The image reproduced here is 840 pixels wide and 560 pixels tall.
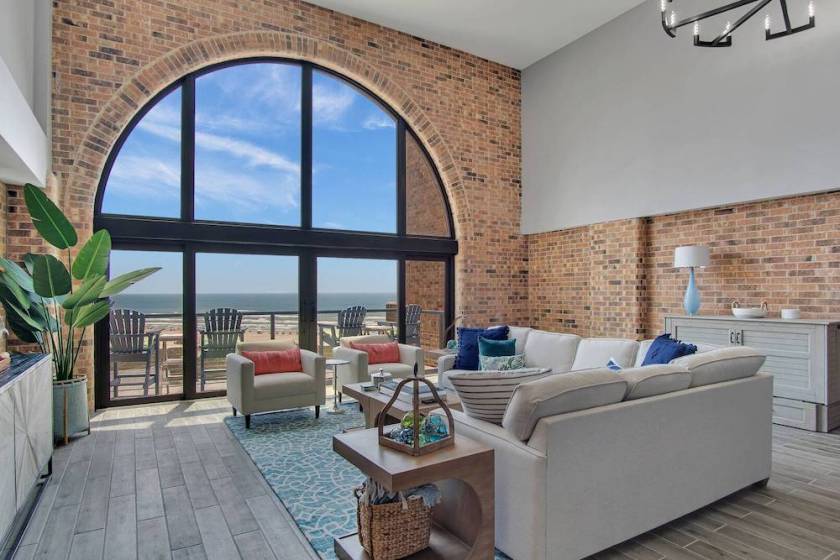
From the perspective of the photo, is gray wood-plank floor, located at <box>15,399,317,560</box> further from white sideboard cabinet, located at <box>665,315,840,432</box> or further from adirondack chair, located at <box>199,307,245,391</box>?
white sideboard cabinet, located at <box>665,315,840,432</box>

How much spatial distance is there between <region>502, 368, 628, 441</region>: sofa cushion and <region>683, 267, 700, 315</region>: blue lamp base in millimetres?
3743

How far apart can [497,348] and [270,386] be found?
7.36 ft

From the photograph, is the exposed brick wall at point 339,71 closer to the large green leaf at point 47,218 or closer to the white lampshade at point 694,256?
the large green leaf at point 47,218

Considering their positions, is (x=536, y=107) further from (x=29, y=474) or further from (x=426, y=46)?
(x=29, y=474)

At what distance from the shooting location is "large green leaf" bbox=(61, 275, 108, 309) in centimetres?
414

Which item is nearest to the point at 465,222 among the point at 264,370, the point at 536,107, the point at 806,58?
the point at 536,107

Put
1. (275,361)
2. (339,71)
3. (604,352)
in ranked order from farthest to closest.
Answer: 1. (339,71)
2. (275,361)
3. (604,352)

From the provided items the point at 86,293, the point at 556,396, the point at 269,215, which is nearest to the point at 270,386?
the point at 86,293

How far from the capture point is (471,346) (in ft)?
16.9

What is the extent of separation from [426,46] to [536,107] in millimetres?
1996

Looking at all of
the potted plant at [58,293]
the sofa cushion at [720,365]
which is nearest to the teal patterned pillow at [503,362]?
the sofa cushion at [720,365]

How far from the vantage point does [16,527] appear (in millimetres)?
2725

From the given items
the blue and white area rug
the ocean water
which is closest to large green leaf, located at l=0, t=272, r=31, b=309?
the ocean water

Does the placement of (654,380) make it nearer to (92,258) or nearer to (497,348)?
(497,348)
